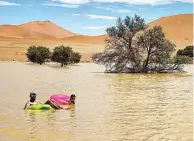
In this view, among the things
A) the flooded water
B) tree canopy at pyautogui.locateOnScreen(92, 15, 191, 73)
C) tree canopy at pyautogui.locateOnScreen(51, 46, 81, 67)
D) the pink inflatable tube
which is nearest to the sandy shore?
tree canopy at pyautogui.locateOnScreen(51, 46, 81, 67)

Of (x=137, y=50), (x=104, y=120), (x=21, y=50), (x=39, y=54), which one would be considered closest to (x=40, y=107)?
(x=104, y=120)

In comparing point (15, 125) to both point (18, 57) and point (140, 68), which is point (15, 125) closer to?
Result: point (140, 68)

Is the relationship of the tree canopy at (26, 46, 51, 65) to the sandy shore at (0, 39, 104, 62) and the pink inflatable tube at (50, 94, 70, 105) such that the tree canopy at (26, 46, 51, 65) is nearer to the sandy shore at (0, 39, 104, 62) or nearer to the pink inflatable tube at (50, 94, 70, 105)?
the sandy shore at (0, 39, 104, 62)

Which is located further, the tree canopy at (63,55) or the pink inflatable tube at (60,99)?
the tree canopy at (63,55)

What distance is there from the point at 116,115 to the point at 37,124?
325 centimetres

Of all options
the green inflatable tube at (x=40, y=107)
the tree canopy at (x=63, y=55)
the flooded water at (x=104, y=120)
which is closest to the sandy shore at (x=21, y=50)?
the tree canopy at (x=63, y=55)

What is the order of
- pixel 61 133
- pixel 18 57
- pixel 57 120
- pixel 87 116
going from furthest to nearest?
pixel 18 57 → pixel 87 116 → pixel 57 120 → pixel 61 133

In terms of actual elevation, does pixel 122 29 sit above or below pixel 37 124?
above

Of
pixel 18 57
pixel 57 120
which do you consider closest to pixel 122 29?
pixel 57 120

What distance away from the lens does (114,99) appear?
21.5 meters

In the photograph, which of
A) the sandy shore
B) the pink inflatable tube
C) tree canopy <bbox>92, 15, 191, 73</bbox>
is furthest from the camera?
the sandy shore

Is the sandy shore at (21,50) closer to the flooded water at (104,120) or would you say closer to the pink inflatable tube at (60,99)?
the flooded water at (104,120)

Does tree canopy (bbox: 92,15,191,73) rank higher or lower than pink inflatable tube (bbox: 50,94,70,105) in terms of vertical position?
higher

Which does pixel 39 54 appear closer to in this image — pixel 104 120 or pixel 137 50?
pixel 137 50
